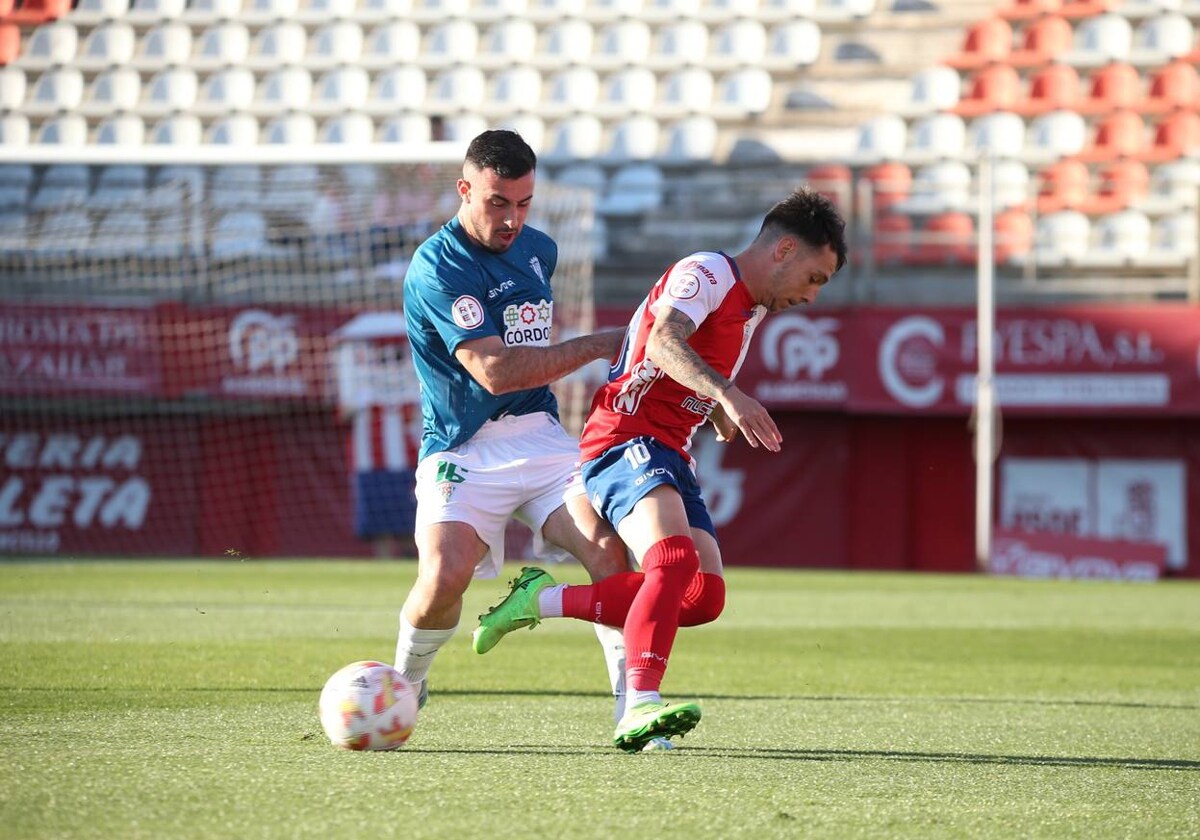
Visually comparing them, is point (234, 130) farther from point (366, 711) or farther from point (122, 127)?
point (366, 711)

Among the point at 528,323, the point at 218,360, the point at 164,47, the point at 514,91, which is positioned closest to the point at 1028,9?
the point at 514,91

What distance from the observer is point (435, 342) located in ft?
18.2

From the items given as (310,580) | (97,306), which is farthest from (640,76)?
(310,580)

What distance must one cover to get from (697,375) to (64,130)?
2114 centimetres

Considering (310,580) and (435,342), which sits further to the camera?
(310,580)

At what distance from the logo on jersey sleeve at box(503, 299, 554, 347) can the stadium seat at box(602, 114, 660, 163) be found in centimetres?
1704

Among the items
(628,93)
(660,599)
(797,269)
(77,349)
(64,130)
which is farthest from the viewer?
(64,130)

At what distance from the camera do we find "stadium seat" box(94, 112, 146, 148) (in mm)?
23891

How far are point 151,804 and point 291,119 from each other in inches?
822

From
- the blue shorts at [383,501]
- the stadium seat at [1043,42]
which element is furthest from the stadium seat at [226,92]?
the stadium seat at [1043,42]

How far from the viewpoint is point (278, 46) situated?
2452 cm

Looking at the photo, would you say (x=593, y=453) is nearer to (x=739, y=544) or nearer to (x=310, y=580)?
(x=310, y=580)

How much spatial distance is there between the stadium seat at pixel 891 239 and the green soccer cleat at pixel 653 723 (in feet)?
52.3

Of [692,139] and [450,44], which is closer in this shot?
[692,139]
